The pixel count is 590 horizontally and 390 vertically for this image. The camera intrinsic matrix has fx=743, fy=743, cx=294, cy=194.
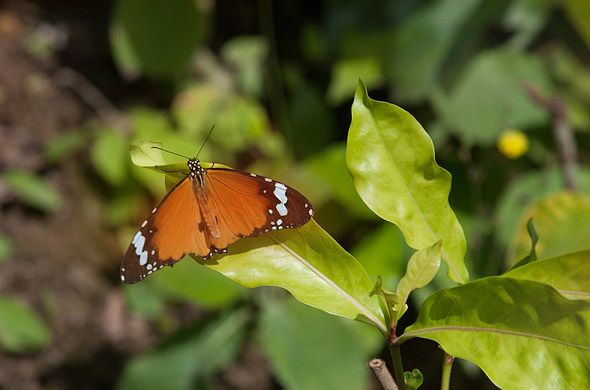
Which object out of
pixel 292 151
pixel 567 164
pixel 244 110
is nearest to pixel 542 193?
pixel 567 164

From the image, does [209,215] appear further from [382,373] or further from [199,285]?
[199,285]

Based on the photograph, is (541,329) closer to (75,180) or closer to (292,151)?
(292,151)

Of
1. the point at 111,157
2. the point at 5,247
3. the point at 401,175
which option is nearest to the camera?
the point at 401,175

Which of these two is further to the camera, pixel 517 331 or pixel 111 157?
pixel 111 157

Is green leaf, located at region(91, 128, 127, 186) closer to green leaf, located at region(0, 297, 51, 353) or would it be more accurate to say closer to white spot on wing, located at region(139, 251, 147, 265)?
green leaf, located at region(0, 297, 51, 353)

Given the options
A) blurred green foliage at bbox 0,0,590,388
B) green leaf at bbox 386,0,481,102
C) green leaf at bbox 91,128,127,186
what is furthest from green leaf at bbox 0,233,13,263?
green leaf at bbox 386,0,481,102

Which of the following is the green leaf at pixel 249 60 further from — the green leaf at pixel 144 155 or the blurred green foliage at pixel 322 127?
the green leaf at pixel 144 155

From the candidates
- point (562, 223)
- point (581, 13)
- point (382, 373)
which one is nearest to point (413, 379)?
point (382, 373)
